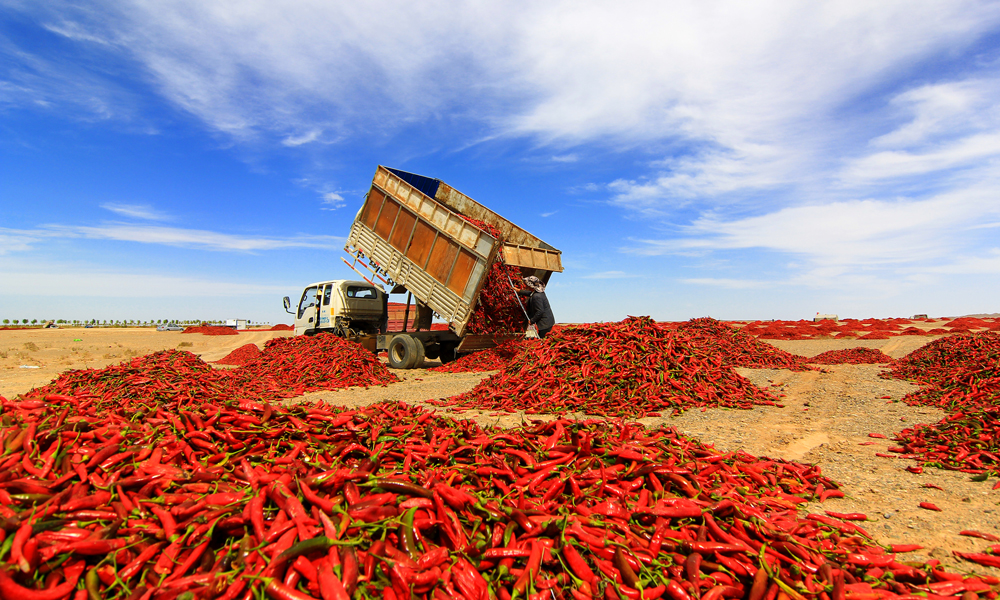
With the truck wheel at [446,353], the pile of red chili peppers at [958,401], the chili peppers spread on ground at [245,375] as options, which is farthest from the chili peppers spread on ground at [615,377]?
the truck wheel at [446,353]

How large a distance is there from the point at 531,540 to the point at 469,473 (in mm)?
824

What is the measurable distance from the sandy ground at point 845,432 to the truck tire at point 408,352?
322mm

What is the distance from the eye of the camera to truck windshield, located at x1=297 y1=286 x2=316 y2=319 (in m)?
17.8

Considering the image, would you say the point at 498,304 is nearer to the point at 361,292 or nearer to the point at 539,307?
the point at 539,307

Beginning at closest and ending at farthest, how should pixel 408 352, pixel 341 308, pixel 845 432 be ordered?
pixel 845 432 < pixel 408 352 < pixel 341 308

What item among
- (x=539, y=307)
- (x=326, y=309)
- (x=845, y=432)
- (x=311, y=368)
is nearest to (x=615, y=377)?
(x=845, y=432)

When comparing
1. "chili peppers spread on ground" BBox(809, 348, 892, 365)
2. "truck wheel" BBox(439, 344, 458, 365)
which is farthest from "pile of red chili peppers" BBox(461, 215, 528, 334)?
"chili peppers spread on ground" BBox(809, 348, 892, 365)

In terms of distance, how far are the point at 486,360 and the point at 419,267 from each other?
343 centimetres

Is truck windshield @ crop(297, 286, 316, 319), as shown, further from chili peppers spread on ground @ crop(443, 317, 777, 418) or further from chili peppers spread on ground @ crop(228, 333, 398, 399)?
chili peppers spread on ground @ crop(443, 317, 777, 418)

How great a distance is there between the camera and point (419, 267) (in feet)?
48.7

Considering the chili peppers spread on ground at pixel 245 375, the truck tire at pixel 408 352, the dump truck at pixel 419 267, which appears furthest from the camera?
the truck tire at pixel 408 352

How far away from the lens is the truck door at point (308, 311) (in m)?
17.5

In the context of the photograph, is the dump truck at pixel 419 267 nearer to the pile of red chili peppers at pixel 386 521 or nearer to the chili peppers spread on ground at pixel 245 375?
the chili peppers spread on ground at pixel 245 375

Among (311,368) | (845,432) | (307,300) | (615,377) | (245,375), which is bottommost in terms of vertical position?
(845,432)
